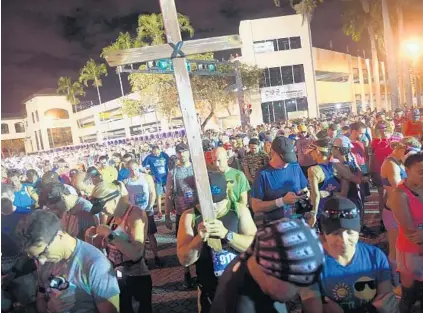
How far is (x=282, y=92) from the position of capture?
40.5 m

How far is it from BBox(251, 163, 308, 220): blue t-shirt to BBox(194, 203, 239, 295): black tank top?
3.83ft

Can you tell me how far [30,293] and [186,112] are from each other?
2.32m

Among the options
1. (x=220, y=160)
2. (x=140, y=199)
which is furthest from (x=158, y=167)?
(x=220, y=160)

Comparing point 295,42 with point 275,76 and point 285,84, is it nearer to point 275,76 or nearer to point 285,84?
point 275,76

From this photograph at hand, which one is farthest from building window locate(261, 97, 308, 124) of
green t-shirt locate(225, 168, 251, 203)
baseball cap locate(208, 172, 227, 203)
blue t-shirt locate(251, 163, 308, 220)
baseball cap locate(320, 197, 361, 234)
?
baseball cap locate(320, 197, 361, 234)

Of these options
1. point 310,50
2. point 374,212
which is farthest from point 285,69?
point 374,212

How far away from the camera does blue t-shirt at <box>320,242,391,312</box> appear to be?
94.7 inches

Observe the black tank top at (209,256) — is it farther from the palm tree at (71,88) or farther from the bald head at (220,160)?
the palm tree at (71,88)

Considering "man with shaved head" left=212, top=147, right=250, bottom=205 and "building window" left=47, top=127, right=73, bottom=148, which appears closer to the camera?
"man with shaved head" left=212, top=147, right=250, bottom=205

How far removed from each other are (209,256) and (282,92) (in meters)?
39.0

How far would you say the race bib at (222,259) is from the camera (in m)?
3.05

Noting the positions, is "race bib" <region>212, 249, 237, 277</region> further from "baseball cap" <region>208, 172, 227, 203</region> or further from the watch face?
"baseball cap" <region>208, 172, 227, 203</region>

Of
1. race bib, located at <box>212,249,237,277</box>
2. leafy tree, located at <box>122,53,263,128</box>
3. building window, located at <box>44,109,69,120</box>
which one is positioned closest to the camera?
race bib, located at <box>212,249,237,277</box>

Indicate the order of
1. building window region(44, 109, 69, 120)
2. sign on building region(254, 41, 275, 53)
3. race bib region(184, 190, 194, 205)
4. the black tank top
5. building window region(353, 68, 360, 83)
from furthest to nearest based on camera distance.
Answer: building window region(44, 109, 69, 120) → building window region(353, 68, 360, 83) → sign on building region(254, 41, 275, 53) → race bib region(184, 190, 194, 205) → the black tank top
